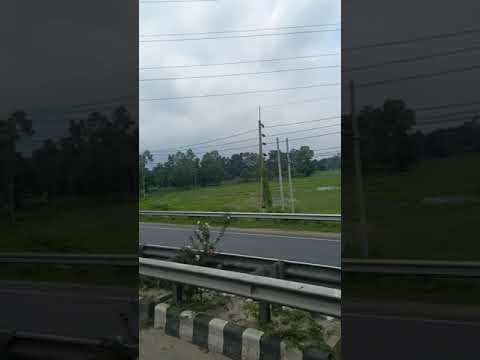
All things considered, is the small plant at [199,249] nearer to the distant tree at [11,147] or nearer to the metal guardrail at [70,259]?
the metal guardrail at [70,259]

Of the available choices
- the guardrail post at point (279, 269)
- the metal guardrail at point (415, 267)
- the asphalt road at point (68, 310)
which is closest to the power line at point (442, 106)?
the metal guardrail at point (415, 267)

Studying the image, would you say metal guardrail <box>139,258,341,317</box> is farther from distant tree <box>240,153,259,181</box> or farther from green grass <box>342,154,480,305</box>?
distant tree <box>240,153,259,181</box>

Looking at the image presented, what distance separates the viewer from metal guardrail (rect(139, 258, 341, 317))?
247 cm

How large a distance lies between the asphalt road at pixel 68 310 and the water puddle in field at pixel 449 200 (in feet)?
5.38

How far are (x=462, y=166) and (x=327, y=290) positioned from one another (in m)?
1.18

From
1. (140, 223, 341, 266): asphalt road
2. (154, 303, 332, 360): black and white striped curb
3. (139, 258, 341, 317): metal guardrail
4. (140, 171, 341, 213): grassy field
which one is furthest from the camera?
(140, 171, 341, 213): grassy field

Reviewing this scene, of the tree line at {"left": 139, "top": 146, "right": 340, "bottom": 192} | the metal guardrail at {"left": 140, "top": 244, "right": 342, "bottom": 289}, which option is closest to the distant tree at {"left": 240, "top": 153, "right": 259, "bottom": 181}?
the tree line at {"left": 139, "top": 146, "right": 340, "bottom": 192}

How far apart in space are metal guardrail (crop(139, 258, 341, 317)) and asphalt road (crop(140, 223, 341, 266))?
8.39 ft

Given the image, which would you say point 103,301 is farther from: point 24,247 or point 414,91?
point 414,91

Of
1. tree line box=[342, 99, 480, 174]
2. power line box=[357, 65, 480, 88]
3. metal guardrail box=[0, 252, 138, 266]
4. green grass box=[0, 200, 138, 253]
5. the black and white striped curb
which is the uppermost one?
power line box=[357, 65, 480, 88]

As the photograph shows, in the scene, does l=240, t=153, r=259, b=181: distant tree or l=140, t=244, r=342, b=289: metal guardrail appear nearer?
l=140, t=244, r=342, b=289: metal guardrail

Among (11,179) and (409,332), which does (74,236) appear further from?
(409,332)

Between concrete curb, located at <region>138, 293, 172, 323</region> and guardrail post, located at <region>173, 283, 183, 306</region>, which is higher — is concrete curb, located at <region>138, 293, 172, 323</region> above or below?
below

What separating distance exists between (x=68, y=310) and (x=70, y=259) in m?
0.31
